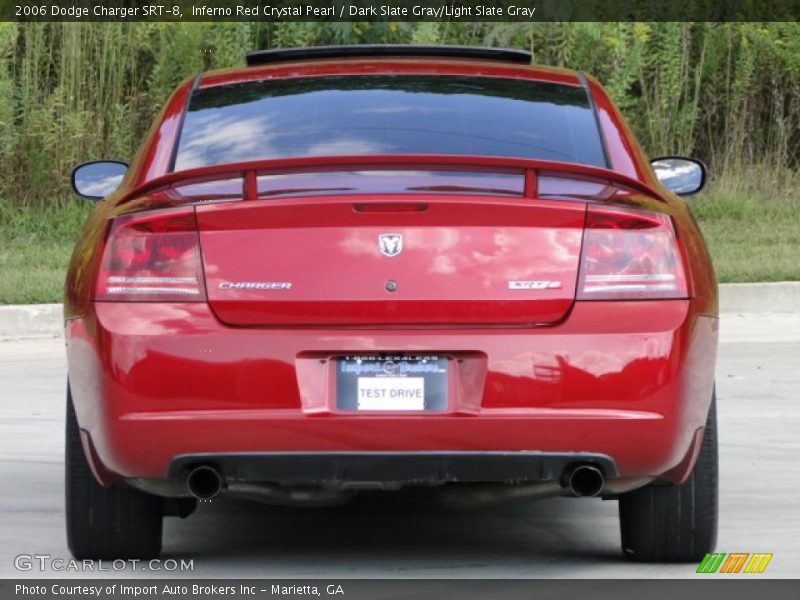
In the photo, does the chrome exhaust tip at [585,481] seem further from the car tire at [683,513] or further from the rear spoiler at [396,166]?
the rear spoiler at [396,166]

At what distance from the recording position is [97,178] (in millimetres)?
6957

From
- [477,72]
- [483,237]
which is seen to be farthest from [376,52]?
[483,237]

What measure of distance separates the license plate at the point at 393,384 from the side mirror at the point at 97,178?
6.71 ft

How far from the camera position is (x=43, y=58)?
1766 cm

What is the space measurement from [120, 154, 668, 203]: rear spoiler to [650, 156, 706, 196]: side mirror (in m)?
1.32

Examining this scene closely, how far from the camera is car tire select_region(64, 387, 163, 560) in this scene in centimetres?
572

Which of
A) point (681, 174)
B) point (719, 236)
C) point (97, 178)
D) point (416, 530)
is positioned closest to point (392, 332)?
point (416, 530)

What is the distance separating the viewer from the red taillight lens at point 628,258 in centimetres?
520

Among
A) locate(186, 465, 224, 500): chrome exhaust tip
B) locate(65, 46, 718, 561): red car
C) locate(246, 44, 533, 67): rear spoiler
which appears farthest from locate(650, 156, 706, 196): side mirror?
locate(186, 465, 224, 500): chrome exhaust tip

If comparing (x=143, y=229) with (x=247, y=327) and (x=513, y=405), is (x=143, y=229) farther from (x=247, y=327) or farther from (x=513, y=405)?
(x=513, y=405)

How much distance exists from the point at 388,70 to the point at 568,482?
1.78m

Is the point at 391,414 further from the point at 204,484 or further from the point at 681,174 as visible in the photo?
the point at 681,174

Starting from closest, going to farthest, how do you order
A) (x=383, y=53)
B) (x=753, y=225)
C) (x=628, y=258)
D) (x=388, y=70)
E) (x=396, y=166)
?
(x=628, y=258)
(x=396, y=166)
(x=388, y=70)
(x=383, y=53)
(x=753, y=225)

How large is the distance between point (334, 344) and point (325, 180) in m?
0.52
